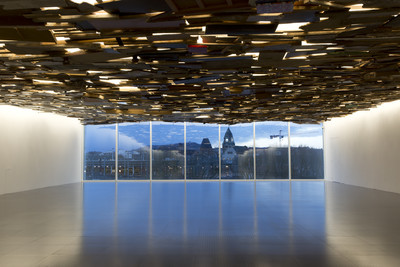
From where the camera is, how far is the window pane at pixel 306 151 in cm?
1947

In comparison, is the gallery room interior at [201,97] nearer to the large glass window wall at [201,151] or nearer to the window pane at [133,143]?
the large glass window wall at [201,151]

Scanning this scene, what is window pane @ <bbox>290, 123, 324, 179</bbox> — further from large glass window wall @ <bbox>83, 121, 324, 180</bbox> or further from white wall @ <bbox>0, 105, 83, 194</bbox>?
white wall @ <bbox>0, 105, 83, 194</bbox>

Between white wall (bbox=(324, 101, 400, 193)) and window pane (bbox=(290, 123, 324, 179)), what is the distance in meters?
0.95

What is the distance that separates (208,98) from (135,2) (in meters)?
6.39

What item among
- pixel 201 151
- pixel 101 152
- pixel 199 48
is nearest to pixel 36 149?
pixel 101 152

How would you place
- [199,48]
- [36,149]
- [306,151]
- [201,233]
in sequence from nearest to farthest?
[199,48] → [201,233] → [36,149] → [306,151]

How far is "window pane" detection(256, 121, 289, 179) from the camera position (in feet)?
64.0

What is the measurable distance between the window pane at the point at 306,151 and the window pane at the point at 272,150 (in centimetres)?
38

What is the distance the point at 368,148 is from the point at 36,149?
11.8 metres

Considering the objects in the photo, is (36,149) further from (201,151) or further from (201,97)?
(201,97)

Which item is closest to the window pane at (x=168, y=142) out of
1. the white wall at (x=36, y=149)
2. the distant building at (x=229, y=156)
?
the distant building at (x=229, y=156)

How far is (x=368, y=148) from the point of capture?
46.6 feet

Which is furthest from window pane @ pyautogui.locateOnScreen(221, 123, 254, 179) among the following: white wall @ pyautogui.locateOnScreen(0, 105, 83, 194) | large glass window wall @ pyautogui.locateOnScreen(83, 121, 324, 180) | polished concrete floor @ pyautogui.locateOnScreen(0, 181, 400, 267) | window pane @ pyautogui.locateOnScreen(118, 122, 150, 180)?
polished concrete floor @ pyautogui.locateOnScreen(0, 181, 400, 267)

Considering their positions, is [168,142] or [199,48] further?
[168,142]
